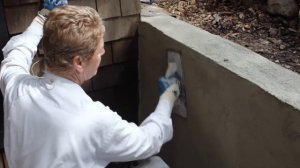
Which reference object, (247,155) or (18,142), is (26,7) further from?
(247,155)

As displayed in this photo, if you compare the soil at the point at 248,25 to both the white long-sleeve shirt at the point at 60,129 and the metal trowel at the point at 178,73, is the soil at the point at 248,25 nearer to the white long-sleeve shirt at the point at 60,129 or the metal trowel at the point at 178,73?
the metal trowel at the point at 178,73

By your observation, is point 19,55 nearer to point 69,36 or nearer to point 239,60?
point 69,36

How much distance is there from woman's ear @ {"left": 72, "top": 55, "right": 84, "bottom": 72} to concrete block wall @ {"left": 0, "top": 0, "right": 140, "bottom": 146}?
2.94ft

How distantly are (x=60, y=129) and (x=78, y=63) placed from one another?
0.22 metres

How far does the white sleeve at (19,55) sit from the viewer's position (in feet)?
5.26

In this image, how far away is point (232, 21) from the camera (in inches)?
97.4

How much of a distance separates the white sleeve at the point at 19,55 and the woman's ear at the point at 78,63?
0.31 meters

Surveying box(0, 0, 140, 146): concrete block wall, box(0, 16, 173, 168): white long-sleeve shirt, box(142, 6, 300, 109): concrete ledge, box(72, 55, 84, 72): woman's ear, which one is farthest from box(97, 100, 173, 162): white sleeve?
box(0, 0, 140, 146): concrete block wall

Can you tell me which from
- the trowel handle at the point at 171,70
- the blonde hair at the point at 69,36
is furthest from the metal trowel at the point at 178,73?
the blonde hair at the point at 69,36

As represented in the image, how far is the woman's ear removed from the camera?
4.41 ft

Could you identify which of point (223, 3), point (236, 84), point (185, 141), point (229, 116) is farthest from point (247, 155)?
point (223, 3)

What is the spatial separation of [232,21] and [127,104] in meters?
0.83

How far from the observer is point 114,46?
244 centimetres

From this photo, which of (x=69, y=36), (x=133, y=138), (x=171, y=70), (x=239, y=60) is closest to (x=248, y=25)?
(x=171, y=70)
